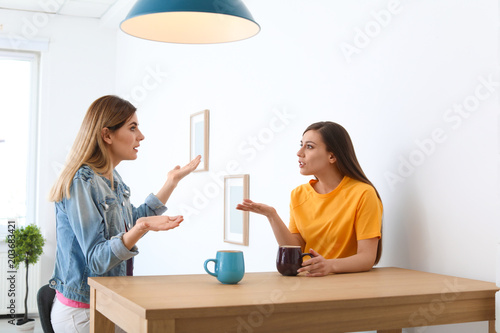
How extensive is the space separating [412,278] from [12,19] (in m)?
4.67

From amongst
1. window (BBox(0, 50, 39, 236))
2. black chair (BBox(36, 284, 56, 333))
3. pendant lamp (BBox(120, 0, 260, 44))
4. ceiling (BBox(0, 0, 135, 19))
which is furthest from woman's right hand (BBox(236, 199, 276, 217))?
window (BBox(0, 50, 39, 236))

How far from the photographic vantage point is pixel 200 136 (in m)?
3.77

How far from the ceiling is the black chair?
3401 mm

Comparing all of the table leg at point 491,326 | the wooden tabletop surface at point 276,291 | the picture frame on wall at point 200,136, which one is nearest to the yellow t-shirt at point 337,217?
the wooden tabletop surface at point 276,291

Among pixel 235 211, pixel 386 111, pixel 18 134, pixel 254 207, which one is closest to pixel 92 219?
pixel 254 207

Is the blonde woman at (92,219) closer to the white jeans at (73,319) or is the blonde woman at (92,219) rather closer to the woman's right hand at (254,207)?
the white jeans at (73,319)

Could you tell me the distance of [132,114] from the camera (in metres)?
2.06

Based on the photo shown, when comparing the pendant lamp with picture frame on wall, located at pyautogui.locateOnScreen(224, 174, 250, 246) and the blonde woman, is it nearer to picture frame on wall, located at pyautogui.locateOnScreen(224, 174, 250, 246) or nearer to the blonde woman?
the blonde woman

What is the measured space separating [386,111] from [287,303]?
1.15m

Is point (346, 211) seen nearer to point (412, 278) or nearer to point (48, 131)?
point (412, 278)

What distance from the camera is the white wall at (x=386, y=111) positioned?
1815 millimetres

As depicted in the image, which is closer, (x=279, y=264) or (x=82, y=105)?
(x=279, y=264)

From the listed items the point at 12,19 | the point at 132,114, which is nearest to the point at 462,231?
the point at 132,114

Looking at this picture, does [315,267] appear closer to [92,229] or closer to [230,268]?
[230,268]
